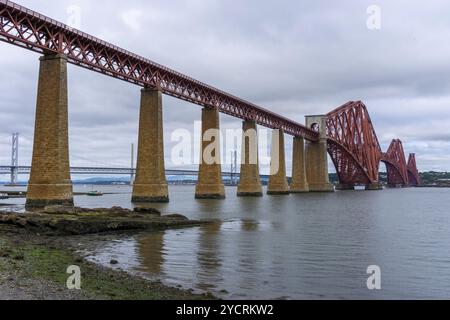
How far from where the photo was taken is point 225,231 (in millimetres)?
26938

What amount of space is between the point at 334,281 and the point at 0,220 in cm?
1878

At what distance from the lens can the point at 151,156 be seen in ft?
178

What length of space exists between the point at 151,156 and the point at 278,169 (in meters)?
42.5

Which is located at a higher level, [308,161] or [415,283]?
[308,161]

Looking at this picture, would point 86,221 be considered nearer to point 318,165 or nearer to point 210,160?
point 210,160

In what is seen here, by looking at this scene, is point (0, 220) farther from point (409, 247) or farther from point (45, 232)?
point (409, 247)

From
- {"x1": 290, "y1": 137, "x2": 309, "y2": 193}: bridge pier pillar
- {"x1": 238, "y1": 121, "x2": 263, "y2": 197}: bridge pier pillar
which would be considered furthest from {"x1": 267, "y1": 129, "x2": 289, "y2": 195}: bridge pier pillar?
{"x1": 290, "y1": 137, "x2": 309, "y2": 193}: bridge pier pillar

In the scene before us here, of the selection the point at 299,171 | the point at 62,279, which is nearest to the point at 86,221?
the point at 62,279

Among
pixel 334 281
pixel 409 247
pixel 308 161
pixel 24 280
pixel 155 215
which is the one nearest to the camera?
pixel 24 280

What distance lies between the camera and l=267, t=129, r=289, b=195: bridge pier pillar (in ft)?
305

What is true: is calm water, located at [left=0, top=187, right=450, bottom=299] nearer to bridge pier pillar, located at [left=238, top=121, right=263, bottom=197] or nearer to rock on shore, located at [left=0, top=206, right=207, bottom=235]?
rock on shore, located at [left=0, top=206, right=207, bottom=235]

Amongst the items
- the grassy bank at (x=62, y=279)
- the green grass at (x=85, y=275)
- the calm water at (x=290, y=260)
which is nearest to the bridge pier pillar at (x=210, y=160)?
the calm water at (x=290, y=260)
